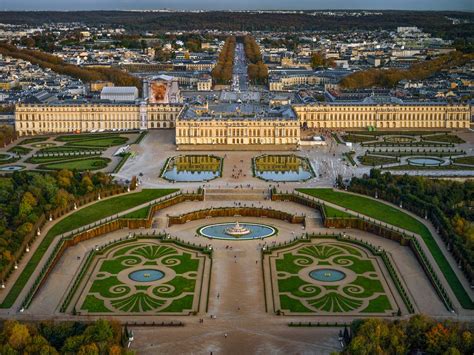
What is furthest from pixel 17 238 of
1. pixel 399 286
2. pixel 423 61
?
pixel 423 61

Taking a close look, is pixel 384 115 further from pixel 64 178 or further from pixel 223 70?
pixel 223 70

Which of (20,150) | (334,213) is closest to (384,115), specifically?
(334,213)

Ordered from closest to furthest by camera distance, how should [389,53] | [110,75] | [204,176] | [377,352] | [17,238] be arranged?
[377,352] < [17,238] < [204,176] < [110,75] < [389,53]

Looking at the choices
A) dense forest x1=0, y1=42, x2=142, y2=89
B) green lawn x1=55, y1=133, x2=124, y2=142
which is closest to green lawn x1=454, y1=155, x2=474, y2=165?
green lawn x1=55, y1=133, x2=124, y2=142

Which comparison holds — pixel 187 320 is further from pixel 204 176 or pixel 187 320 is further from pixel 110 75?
pixel 110 75

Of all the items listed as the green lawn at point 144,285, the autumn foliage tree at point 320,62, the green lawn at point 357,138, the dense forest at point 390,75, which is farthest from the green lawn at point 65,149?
the autumn foliage tree at point 320,62

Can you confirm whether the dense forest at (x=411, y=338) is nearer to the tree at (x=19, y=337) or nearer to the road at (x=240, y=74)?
the tree at (x=19, y=337)

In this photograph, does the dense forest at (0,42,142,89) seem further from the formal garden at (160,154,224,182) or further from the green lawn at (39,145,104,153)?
the formal garden at (160,154,224,182)
